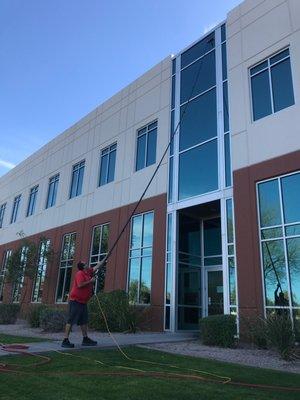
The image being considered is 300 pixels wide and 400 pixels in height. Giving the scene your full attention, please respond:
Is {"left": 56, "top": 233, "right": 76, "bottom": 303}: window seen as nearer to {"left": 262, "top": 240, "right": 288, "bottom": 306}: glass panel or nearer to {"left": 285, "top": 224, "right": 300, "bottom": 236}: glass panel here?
{"left": 262, "top": 240, "right": 288, "bottom": 306}: glass panel

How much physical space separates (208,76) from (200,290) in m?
8.46

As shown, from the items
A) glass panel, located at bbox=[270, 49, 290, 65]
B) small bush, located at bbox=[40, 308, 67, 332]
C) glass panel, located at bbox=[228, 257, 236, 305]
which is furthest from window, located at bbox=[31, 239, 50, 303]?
glass panel, located at bbox=[270, 49, 290, 65]

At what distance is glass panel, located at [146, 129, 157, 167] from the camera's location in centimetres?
1792

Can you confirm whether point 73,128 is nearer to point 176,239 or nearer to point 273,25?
point 176,239

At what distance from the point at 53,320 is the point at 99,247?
6.17 metres

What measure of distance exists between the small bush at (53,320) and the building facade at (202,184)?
3.35m

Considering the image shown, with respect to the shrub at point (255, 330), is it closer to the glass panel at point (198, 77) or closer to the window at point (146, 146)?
the window at point (146, 146)

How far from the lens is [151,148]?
18250 mm

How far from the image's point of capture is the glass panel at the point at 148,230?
54.7ft

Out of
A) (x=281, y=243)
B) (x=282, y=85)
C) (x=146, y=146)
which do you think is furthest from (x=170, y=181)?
(x=281, y=243)

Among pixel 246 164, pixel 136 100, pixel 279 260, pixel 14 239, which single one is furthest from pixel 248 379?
pixel 14 239

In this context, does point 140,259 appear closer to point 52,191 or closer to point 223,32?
point 223,32

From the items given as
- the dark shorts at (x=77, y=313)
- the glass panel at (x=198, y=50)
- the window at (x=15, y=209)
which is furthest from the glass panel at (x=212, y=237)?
the window at (x=15, y=209)

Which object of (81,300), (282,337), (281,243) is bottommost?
(282,337)
